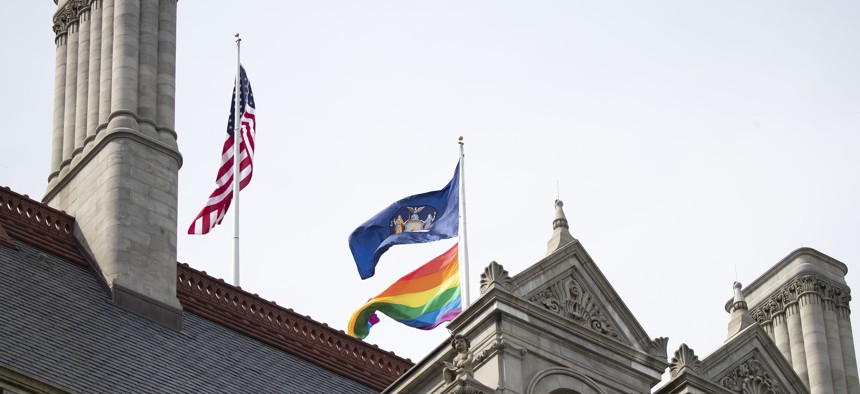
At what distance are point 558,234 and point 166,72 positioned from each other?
40.2ft

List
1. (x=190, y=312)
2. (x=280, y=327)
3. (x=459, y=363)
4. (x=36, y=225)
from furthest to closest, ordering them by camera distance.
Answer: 1. (x=280, y=327)
2. (x=190, y=312)
3. (x=36, y=225)
4. (x=459, y=363)

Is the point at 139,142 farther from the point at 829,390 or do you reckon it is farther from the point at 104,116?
the point at 829,390

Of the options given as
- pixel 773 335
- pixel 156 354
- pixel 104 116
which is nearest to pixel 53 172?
pixel 104 116

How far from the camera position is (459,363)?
30797 mm

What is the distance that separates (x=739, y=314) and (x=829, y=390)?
7.14m

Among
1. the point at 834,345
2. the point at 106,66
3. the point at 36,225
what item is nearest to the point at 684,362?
the point at 834,345

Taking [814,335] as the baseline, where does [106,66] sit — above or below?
above

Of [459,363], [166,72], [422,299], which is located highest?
[166,72]

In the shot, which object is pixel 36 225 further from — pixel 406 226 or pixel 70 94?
pixel 406 226

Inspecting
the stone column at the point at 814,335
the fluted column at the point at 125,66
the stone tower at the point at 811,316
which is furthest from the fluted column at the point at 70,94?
the stone column at the point at 814,335

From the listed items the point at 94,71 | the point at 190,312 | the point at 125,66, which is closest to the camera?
the point at 190,312

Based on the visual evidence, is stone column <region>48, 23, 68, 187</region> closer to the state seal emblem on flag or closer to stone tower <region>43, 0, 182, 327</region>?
stone tower <region>43, 0, 182, 327</region>

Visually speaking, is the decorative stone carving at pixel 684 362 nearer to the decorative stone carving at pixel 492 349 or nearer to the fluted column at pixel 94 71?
the decorative stone carving at pixel 492 349

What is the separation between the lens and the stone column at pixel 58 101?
43.8 meters
